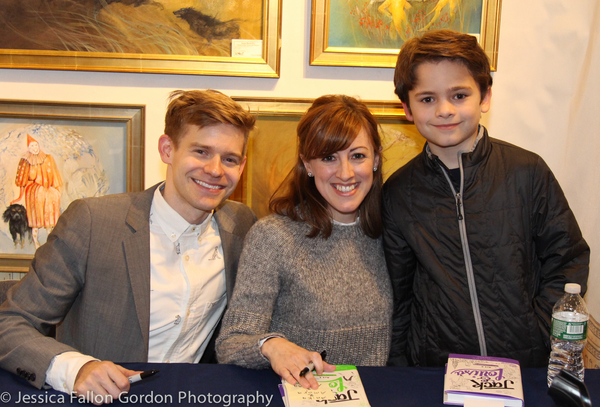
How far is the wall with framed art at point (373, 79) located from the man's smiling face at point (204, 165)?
2.05ft

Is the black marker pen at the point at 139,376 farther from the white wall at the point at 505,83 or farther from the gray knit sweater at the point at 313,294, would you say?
the white wall at the point at 505,83

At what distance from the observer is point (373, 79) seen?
2455 mm

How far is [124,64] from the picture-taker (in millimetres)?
2373

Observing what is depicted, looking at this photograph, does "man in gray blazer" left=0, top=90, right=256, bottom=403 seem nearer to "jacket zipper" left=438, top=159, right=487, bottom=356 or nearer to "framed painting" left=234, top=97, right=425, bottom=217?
"framed painting" left=234, top=97, right=425, bottom=217

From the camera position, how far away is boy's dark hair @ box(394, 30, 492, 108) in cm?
177

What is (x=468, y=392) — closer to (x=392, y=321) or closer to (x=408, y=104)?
(x=392, y=321)

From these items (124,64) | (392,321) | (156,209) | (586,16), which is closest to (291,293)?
(392,321)

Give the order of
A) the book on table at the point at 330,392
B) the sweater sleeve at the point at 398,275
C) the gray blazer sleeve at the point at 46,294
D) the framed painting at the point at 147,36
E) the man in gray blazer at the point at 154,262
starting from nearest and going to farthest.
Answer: the book on table at the point at 330,392 < the gray blazer sleeve at the point at 46,294 < the man in gray blazer at the point at 154,262 < the sweater sleeve at the point at 398,275 < the framed painting at the point at 147,36

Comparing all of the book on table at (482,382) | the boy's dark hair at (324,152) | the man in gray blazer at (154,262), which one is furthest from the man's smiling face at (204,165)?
the book on table at (482,382)

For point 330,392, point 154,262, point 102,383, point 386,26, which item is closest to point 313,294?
point 330,392

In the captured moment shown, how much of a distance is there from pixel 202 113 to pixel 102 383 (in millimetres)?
1019

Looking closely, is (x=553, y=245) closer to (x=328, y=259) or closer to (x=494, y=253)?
(x=494, y=253)

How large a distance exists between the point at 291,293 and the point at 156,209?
2.13 feet

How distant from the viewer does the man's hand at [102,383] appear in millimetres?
1301
